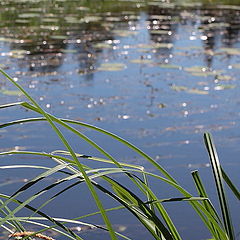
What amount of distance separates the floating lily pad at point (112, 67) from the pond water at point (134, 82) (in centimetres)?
1

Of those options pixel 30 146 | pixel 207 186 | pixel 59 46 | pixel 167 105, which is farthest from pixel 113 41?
pixel 207 186

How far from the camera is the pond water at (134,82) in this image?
143 inches

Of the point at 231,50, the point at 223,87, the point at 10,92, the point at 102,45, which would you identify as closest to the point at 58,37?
the point at 102,45

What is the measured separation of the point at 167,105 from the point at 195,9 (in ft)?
25.7

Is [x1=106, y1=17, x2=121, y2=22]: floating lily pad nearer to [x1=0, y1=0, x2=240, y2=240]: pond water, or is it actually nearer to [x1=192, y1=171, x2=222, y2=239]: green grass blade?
[x1=0, y1=0, x2=240, y2=240]: pond water

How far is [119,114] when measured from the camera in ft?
14.7

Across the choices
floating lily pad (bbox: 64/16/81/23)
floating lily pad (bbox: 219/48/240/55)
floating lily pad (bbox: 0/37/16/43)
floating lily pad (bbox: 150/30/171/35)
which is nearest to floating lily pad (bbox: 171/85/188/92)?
floating lily pad (bbox: 219/48/240/55)

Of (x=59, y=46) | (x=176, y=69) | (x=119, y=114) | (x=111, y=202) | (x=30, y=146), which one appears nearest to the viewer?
(x=111, y=202)

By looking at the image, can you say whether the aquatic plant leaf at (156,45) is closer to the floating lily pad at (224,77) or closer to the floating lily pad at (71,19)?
the floating lily pad at (224,77)

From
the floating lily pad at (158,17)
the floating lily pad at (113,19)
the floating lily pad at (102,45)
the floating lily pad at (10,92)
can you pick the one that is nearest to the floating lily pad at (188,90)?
the floating lily pad at (10,92)

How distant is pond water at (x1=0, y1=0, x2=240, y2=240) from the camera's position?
11.9 ft

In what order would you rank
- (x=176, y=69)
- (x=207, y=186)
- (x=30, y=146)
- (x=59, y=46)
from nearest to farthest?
(x=207, y=186)
(x=30, y=146)
(x=176, y=69)
(x=59, y=46)

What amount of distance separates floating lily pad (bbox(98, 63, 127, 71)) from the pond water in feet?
0.04

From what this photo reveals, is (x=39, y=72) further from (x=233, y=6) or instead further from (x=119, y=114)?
(x=233, y=6)
